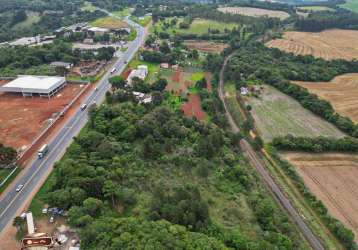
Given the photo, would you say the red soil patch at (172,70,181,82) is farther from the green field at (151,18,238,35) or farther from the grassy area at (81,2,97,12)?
the grassy area at (81,2,97,12)

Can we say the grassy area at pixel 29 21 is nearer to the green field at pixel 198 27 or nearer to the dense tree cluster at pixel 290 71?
the green field at pixel 198 27

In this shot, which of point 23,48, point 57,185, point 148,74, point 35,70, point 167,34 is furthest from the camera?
point 167,34

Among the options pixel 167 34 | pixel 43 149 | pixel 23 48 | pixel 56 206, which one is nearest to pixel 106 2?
pixel 167 34

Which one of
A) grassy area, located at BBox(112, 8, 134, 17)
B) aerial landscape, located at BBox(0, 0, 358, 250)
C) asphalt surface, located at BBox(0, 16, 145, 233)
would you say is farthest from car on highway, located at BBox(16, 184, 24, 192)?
grassy area, located at BBox(112, 8, 134, 17)

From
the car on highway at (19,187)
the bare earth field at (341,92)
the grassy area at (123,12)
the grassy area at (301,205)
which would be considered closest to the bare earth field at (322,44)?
the bare earth field at (341,92)

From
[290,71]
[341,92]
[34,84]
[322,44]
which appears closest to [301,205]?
[341,92]

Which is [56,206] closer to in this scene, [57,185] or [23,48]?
[57,185]
